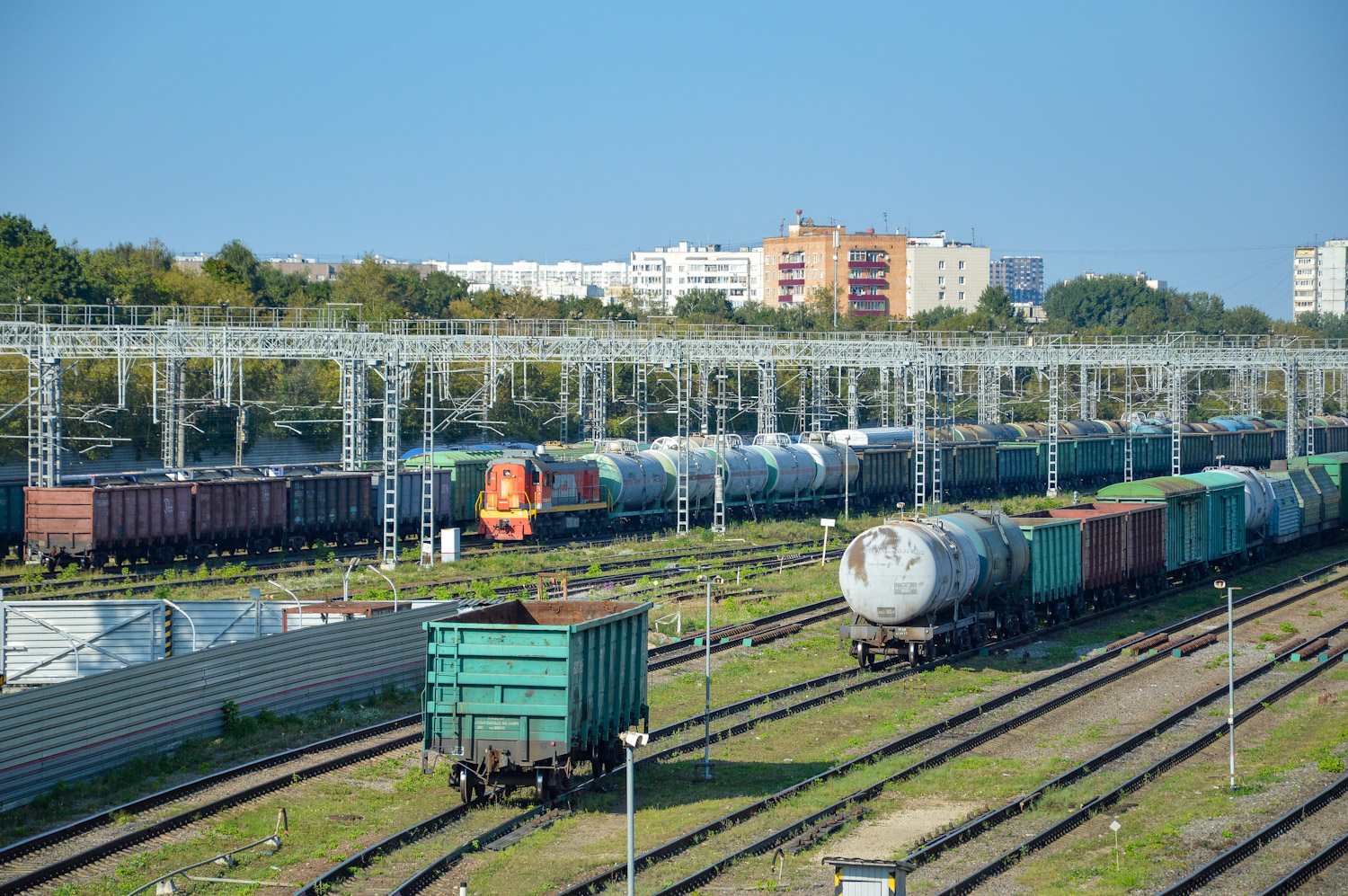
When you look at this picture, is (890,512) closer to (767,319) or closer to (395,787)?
(395,787)

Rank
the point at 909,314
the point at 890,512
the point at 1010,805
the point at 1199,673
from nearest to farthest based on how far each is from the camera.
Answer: the point at 1010,805 < the point at 1199,673 < the point at 890,512 < the point at 909,314

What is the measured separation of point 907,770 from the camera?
20.0 m

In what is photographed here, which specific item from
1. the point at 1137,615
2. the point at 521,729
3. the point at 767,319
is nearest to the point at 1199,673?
the point at 1137,615

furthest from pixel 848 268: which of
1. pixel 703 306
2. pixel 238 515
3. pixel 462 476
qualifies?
pixel 238 515

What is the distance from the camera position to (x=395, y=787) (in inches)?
765

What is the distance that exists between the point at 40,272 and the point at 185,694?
213 ft

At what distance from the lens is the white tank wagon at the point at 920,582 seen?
26578mm

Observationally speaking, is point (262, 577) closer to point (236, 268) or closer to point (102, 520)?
point (102, 520)

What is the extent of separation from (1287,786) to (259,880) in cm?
1410

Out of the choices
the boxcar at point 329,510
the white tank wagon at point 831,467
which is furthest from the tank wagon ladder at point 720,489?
the boxcar at point 329,510

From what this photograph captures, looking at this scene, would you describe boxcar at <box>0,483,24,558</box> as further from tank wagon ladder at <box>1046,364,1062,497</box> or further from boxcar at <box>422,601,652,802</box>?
tank wagon ladder at <box>1046,364,1062,497</box>

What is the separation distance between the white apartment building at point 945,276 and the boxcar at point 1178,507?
150453mm

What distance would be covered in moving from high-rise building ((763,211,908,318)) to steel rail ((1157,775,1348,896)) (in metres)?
164

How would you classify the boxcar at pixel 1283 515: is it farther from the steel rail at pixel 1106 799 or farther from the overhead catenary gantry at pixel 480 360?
the steel rail at pixel 1106 799
